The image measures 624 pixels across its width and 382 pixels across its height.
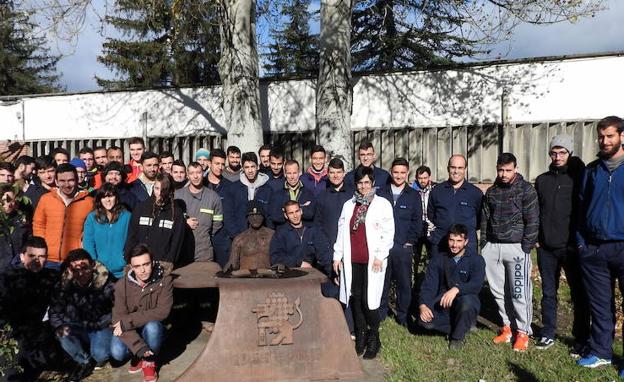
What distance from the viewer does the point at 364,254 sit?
536 centimetres

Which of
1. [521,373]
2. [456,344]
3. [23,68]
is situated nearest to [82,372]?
[456,344]

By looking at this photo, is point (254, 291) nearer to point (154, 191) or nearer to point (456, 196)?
point (154, 191)

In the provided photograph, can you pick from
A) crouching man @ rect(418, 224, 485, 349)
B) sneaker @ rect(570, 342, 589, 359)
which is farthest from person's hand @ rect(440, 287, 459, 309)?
sneaker @ rect(570, 342, 589, 359)

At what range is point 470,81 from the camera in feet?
34.9

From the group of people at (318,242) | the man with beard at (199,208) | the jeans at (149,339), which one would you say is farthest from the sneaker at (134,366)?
the man with beard at (199,208)

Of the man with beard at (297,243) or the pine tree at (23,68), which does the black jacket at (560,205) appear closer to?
the man with beard at (297,243)

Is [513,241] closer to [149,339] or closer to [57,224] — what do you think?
[149,339]

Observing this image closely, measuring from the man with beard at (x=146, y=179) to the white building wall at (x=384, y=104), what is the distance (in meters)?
5.67

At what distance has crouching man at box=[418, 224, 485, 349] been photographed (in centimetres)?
559

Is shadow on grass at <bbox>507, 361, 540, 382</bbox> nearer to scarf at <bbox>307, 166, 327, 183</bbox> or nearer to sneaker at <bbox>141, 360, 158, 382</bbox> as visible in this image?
scarf at <bbox>307, 166, 327, 183</bbox>

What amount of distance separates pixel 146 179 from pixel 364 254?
9.05ft

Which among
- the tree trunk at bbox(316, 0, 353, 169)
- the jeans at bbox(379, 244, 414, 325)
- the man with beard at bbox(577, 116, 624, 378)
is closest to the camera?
the man with beard at bbox(577, 116, 624, 378)

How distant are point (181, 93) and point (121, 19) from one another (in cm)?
849

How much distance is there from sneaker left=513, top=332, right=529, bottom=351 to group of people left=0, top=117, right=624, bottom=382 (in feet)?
0.07
